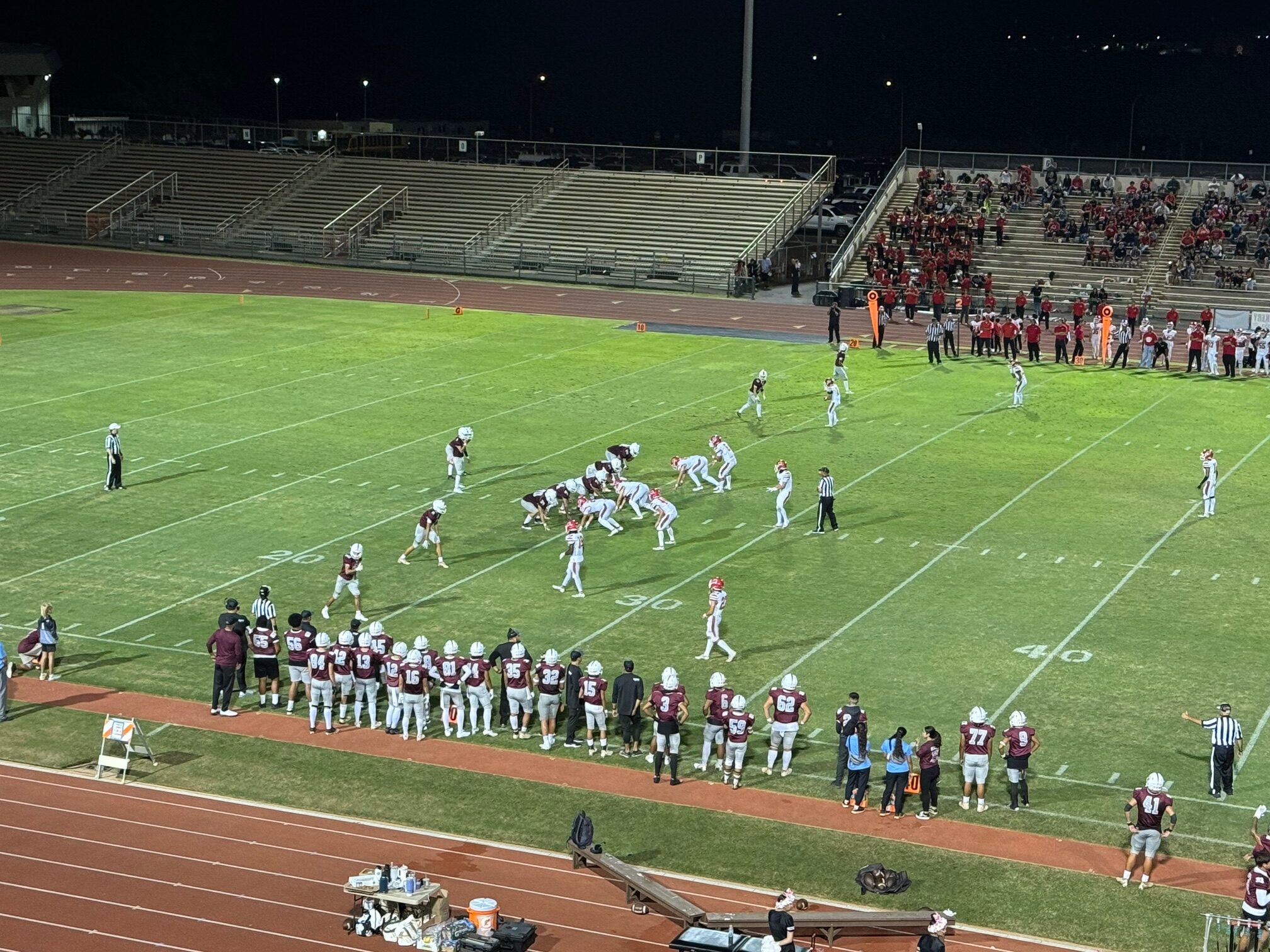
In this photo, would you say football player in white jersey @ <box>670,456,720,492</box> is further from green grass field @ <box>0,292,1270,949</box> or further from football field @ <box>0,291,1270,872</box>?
green grass field @ <box>0,292,1270,949</box>

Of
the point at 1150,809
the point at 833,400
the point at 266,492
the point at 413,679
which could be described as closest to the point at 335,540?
the point at 266,492

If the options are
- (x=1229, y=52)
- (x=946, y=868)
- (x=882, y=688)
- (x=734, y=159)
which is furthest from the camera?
(x=1229, y=52)

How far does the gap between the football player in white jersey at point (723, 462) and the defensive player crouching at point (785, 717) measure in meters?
12.0

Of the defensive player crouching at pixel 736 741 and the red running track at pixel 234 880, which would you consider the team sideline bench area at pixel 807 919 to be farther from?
the defensive player crouching at pixel 736 741

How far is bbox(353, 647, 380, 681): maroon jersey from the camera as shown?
66.5 feet

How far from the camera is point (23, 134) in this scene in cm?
8200

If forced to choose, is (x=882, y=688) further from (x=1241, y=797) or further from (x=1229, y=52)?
(x=1229, y=52)

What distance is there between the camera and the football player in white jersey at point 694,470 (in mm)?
30906

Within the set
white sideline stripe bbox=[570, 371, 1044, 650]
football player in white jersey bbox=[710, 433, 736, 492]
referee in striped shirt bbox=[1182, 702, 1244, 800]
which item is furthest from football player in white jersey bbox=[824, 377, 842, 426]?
referee in striped shirt bbox=[1182, 702, 1244, 800]

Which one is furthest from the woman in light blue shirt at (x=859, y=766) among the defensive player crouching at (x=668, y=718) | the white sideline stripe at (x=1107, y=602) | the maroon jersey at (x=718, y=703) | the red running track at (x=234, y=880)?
the white sideline stripe at (x=1107, y=602)

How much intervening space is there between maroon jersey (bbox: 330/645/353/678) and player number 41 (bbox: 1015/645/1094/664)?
9.11m

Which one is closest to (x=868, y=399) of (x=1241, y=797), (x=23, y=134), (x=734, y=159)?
(x=1241, y=797)

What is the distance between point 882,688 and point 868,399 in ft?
65.2

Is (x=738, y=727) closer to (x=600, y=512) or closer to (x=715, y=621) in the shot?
(x=715, y=621)
